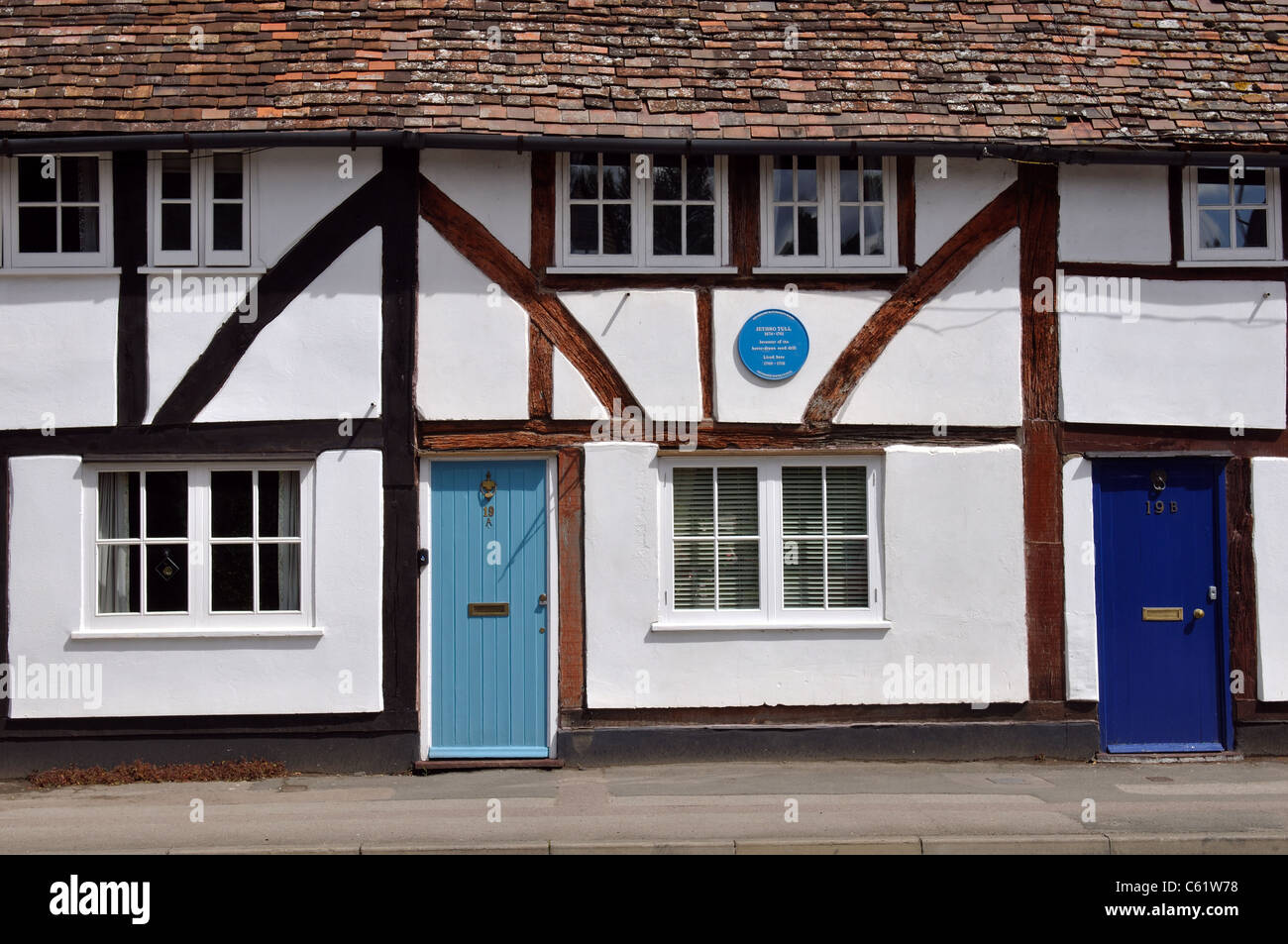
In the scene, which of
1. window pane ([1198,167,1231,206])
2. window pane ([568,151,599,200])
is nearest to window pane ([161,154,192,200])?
window pane ([568,151,599,200])

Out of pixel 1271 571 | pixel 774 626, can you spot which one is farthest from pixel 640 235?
pixel 1271 571

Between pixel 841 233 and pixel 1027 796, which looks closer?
pixel 1027 796

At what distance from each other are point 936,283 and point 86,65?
7.25 meters

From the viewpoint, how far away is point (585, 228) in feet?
31.3

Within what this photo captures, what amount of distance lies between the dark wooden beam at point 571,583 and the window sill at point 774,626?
2.03ft

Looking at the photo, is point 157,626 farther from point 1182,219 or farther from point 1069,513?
point 1182,219

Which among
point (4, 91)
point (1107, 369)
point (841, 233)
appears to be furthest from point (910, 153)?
point (4, 91)

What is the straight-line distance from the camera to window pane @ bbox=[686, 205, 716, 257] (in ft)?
31.5

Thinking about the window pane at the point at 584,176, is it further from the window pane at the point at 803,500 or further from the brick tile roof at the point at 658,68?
the window pane at the point at 803,500

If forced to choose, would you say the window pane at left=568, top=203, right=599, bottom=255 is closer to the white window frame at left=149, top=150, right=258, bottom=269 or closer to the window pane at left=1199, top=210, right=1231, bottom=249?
the white window frame at left=149, top=150, right=258, bottom=269

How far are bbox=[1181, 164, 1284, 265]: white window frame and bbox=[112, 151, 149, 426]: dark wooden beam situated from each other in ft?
28.0

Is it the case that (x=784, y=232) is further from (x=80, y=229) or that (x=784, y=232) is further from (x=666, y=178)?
(x=80, y=229)

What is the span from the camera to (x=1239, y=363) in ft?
31.6

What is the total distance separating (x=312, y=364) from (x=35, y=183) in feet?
8.90
